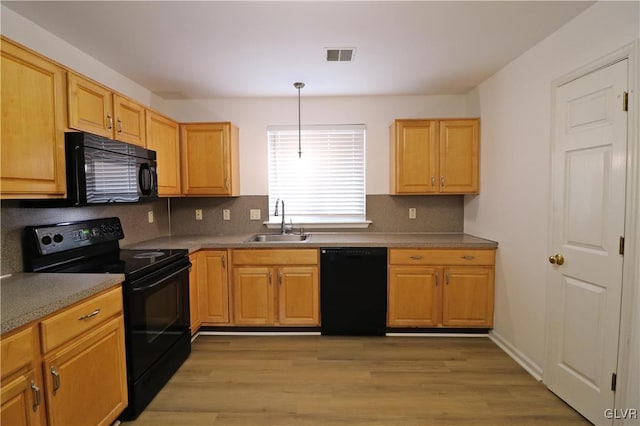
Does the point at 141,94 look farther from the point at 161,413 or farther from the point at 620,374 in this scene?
the point at 620,374

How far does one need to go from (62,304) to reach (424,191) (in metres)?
2.92

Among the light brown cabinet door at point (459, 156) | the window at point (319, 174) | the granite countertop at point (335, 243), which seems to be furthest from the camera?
the window at point (319, 174)

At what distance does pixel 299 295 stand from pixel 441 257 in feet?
4.56

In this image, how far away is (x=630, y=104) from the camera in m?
1.54

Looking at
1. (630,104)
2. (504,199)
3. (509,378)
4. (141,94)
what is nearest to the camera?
(630,104)

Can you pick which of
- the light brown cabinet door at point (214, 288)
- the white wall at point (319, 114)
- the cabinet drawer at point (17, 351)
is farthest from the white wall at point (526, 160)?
the cabinet drawer at point (17, 351)

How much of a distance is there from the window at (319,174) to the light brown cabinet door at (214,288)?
851 millimetres

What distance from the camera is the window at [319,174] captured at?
3.48 meters

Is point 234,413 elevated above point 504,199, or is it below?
below

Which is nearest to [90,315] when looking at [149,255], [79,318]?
[79,318]

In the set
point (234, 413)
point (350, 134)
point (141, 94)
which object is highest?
point (141, 94)

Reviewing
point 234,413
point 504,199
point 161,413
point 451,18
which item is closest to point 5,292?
point 161,413

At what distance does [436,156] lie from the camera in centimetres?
308

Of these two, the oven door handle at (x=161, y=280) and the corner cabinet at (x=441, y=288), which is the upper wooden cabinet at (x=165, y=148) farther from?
the corner cabinet at (x=441, y=288)
